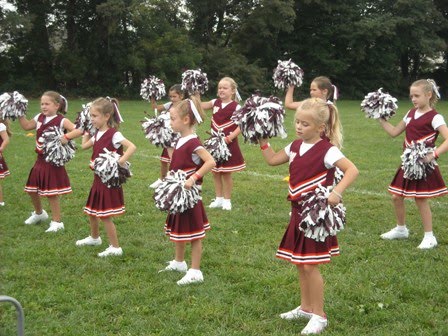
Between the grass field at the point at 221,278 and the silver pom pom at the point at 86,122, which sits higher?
the silver pom pom at the point at 86,122

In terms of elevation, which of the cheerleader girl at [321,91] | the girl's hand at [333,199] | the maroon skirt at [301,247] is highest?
the cheerleader girl at [321,91]

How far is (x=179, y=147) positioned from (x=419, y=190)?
261 cm

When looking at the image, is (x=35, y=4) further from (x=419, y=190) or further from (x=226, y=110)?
(x=419, y=190)

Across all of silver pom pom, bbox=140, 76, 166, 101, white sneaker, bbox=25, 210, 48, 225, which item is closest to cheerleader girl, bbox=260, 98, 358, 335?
white sneaker, bbox=25, 210, 48, 225

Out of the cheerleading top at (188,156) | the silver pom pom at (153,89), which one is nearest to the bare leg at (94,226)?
the cheerleading top at (188,156)

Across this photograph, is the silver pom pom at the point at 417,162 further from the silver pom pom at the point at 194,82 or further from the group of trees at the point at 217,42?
the group of trees at the point at 217,42

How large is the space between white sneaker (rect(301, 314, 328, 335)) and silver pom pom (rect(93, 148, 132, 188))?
242 centimetres

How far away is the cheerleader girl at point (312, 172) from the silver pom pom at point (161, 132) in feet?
11.1

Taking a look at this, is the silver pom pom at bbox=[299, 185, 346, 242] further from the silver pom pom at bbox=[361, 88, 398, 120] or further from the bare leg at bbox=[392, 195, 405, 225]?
the silver pom pom at bbox=[361, 88, 398, 120]

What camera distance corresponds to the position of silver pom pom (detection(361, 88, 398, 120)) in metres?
6.27

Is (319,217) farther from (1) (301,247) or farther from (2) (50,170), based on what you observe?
(2) (50,170)

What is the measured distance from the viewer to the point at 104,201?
5.65 m

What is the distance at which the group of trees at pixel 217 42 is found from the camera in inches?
1254

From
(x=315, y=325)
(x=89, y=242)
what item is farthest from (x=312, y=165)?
(x=89, y=242)
